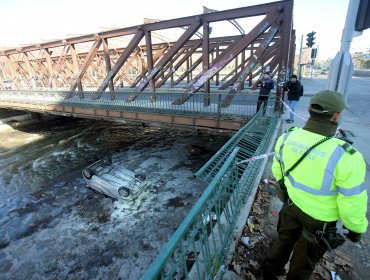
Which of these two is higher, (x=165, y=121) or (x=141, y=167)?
(x=165, y=121)

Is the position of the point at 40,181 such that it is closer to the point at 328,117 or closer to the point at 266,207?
the point at 266,207

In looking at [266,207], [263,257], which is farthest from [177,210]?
[263,257]

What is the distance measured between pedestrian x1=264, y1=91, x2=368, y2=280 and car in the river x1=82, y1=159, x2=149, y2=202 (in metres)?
6.48

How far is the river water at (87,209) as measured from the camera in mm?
5969

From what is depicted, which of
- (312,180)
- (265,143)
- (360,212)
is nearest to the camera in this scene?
(360,212)

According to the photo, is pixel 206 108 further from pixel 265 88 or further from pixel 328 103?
pixel 328 103

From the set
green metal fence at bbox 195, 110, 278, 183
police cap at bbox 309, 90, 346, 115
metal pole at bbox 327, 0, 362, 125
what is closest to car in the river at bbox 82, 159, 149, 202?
green metal fence at bbox 195, 110, 278, 183

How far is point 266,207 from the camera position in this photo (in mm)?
3844

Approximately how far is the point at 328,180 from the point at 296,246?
806 millimetres

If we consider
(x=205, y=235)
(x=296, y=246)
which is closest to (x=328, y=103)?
(x=296, y=246)

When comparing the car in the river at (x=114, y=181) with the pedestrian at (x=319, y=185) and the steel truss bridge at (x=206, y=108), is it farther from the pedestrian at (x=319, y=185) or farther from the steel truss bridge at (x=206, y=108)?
the pedestrian at (x=319, y=185)

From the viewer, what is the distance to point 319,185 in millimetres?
1820

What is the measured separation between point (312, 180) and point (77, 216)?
8.04 m

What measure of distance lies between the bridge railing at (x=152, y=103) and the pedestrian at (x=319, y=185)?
263 inches
